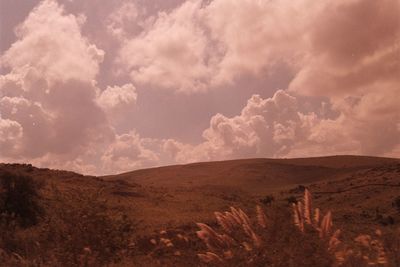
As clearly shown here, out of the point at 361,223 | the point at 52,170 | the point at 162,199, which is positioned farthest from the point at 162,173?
the point at 361,223

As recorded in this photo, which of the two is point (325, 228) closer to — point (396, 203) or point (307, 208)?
point (307, 208)

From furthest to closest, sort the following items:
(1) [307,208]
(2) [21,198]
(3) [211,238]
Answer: (2) [21,198]
(1) [307,208]
(3) [211,238]

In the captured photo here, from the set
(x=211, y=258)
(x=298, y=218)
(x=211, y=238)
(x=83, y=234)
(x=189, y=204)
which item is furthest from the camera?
(x=189, y=204)

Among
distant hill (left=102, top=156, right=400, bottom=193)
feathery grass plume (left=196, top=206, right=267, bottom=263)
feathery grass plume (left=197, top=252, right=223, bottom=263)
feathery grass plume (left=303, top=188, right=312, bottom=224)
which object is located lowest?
feathery grass plume (left=197, top=252, right=223, bottom=263)

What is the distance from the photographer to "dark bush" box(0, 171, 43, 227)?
78.2ft

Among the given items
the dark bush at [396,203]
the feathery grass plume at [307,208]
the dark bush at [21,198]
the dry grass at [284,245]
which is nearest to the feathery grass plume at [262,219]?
the dry grass at [284,245]

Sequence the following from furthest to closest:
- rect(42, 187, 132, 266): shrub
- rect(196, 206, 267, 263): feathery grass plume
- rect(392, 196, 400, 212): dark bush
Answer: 1. rect(392, 196, 400, 212): dark bush
2. rect(42, 187, 132, 266): shrub
3. rect(196, 206, 267, 263): feathery grass plume

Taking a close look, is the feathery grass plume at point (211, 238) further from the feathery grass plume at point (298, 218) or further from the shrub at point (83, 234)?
the shrub at point (83, 234)

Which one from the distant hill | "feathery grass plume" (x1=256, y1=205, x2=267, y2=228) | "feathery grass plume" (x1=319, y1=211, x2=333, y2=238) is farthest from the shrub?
the distant hill

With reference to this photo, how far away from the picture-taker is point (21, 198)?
25.0 metres

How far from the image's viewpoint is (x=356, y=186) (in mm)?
38438

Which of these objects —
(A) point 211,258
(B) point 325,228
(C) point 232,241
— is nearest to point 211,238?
(C) point 232,241

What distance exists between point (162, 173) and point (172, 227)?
72.5m

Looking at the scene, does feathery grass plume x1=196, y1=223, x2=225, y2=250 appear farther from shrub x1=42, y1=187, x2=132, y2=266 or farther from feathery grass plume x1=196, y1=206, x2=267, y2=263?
shrub x1=42, y1=187, x2=132, y2=266
